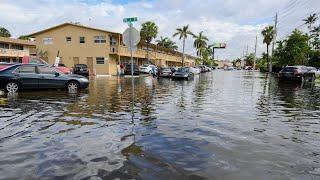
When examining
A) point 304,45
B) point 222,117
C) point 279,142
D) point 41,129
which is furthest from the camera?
point 304,45

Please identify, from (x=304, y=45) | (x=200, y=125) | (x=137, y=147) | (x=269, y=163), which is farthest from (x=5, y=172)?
(x=304, y=45)

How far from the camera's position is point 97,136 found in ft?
25.4

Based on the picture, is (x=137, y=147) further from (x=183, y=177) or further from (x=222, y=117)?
(x=222, y=117)

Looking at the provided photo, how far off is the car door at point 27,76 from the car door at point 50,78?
25 cm

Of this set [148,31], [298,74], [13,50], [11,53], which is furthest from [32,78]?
[148,31]

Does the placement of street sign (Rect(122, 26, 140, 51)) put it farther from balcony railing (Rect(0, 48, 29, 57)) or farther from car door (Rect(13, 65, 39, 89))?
balcony railing (Rect(0, 48, 29, 57))

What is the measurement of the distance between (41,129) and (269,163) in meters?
5.35

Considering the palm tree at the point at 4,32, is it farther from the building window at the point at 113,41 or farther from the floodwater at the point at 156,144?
the floodwater at the point at 156,144

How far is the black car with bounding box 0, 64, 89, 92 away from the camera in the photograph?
16.8 meters

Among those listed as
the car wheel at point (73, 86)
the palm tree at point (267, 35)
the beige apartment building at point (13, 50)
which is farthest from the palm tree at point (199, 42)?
the car wheel at point (73, 86)

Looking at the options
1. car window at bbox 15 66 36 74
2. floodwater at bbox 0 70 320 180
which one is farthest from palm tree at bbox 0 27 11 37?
floodwater at bbox 0 70 320 180

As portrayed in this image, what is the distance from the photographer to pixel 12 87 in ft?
A: 55.7

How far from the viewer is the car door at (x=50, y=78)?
17.6m

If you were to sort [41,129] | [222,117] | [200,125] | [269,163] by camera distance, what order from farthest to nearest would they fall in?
[222,117]
[200,125]
[41,129]
[269,163]
